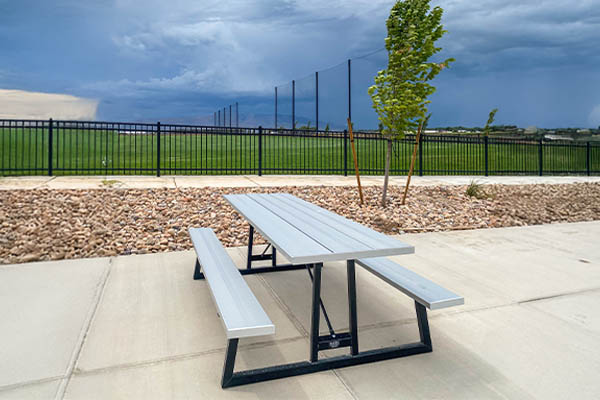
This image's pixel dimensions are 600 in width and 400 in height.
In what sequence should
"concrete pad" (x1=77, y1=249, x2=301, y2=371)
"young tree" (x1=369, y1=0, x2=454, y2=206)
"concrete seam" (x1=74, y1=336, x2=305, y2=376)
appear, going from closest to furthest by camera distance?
"concrete seam" (x1=74, y1=336, x2=305, y2=376) < "concrete pad" (x1=77, y1=249, x2=301, y2=371) < "young tree" (x1=369, y1=0, x2=454, y2=206)

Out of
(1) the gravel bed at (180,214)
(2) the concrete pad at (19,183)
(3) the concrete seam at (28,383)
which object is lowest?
(3) the concrete seam at (28,383)

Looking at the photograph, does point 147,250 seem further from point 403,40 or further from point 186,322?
point 403,40

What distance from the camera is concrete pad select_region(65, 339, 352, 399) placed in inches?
90.7

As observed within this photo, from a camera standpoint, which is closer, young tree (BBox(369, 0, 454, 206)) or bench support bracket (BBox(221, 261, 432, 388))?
A: bench support bracket (BBox(221, 261, 432, 388))

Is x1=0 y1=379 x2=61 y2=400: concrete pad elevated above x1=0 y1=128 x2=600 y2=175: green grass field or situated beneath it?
situated beneath

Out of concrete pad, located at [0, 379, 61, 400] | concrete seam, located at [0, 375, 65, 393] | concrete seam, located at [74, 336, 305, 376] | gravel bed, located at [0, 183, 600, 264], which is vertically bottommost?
concrete pad, located at [0, 379, 61, 400]

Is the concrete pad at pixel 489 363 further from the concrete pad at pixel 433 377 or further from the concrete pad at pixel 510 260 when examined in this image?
the concrete pad at pixel 510 260

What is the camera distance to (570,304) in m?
3.65

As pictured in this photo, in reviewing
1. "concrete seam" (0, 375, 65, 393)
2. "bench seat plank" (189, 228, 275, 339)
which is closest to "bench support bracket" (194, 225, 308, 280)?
"bench seat plank" (189, 228, 275, 339)

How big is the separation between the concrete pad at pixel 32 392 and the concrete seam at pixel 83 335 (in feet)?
0.11

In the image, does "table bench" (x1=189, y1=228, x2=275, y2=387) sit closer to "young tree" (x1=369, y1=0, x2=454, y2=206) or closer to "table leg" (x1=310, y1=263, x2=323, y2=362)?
"table leg" (x1=310, y1=263, x2=323, y2=362)

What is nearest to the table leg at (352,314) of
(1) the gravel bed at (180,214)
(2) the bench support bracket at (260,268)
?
(2) the bench support bracket at (260,268)

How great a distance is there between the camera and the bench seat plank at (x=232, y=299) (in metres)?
2.19

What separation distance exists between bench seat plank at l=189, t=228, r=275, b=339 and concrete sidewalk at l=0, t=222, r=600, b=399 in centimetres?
43
